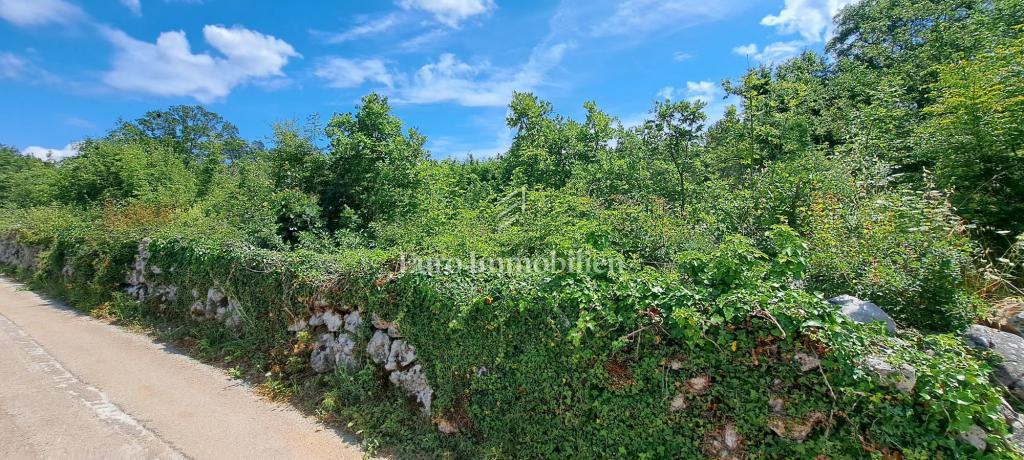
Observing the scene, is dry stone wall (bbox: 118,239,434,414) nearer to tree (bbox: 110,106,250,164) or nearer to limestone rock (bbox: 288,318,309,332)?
limestone rock (bbox: 288,318,309,332)

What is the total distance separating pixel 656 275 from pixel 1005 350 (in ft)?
8.50

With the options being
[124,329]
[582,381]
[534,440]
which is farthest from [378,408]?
[124,329]

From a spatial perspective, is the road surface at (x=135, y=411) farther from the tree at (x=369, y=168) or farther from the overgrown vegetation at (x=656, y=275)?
the tree at (x=369, y=168)

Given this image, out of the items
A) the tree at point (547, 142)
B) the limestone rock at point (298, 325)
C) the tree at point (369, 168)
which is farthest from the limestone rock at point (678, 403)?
the tree at point (547, 142)

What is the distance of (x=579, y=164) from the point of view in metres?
11.9

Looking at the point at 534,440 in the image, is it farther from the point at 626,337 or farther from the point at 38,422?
the point at 38,422

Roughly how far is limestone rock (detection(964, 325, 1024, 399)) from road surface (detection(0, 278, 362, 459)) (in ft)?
17.4

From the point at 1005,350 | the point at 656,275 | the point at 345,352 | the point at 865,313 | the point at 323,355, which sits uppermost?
the point at 656,275

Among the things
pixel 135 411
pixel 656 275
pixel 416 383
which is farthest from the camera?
pixel 135 411

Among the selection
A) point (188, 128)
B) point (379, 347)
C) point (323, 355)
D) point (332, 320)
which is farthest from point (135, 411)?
point (188, 128)

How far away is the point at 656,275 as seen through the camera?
11.5 feet

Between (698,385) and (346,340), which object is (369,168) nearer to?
(346,340)

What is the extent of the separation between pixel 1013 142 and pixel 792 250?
484 cm

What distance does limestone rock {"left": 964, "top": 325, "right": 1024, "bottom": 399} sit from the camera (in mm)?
3039
